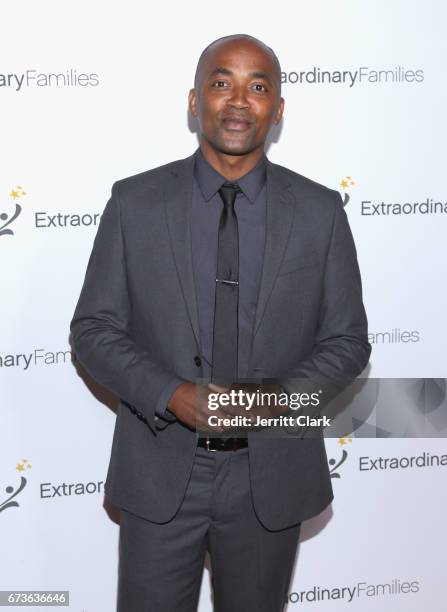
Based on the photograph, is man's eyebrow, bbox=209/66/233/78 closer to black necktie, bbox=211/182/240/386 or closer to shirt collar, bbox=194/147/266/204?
shirt collar, bbox=194/147/266/204

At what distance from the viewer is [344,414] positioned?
10.1ft

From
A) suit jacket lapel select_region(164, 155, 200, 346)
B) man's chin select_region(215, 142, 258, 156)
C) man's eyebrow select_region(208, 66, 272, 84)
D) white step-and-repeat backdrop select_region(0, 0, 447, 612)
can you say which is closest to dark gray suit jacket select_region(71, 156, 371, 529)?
suit jacket lapel select_region(164, 155, 200, 346)

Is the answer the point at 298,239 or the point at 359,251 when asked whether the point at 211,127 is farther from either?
the point at 359,251

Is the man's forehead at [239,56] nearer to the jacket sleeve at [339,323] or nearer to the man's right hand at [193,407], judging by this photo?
the jacket sleeve at [339,323]

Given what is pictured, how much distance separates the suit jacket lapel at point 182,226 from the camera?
2.11 m

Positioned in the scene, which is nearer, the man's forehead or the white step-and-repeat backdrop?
the man's forehead

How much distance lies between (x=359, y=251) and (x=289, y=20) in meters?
0.83

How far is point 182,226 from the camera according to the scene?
2158mm

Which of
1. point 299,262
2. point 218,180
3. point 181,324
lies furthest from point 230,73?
point 181,324

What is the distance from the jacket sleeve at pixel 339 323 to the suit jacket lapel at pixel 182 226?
0.34 meters

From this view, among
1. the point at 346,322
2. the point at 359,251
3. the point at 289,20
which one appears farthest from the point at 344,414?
the point at 289,20

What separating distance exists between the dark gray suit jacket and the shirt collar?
31 millimetres

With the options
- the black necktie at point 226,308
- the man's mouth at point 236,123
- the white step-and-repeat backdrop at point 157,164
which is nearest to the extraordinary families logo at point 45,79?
the white step-and-repeat backdrop at point 157,164

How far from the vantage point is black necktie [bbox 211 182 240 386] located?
2115mm
